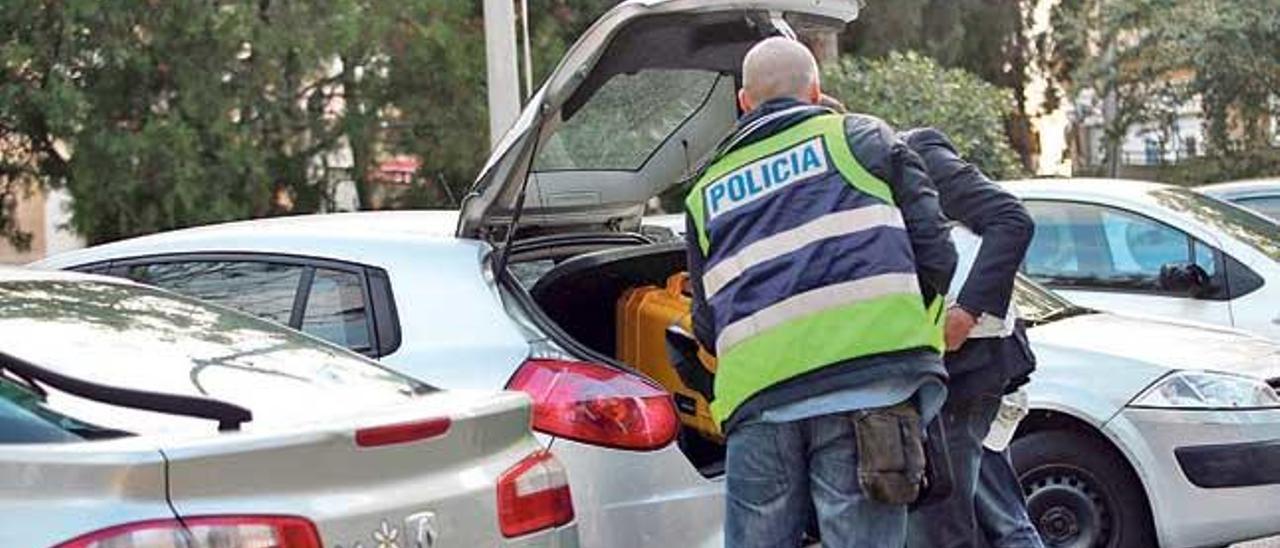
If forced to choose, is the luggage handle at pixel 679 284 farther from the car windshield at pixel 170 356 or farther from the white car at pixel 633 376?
the car windshield at pixel 170 356

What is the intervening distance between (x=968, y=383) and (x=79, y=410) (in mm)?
2692

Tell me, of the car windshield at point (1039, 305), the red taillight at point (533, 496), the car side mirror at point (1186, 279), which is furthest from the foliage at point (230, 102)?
the red taillight at point (533, 496)

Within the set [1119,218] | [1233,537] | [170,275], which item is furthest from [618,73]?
[1119,218]

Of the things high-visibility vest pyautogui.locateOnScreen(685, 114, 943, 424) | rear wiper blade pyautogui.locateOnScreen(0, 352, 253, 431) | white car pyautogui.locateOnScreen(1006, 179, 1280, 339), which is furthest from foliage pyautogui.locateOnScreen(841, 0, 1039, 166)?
rear wiper blade pyautogui.locateOnScreen(0, 352, 253, 431)

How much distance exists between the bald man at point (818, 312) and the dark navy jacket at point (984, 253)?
57 centimetres

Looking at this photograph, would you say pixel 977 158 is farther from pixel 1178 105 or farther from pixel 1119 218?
pixel 1119 218

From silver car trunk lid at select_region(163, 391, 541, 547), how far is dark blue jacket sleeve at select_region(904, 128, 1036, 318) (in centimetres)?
158

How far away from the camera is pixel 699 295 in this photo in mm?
4160

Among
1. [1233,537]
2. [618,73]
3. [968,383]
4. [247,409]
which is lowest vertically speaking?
[1233,537]

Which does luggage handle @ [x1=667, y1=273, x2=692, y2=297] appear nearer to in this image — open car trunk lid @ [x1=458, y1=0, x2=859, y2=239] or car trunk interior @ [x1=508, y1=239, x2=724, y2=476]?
car trunk interior @ [x1=508, y1=239, x2=724, y2=476]

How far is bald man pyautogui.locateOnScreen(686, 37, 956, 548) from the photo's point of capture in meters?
3.84

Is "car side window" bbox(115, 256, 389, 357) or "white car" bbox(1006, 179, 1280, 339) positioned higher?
"car side window" bbox(115, 256, 389, 357)

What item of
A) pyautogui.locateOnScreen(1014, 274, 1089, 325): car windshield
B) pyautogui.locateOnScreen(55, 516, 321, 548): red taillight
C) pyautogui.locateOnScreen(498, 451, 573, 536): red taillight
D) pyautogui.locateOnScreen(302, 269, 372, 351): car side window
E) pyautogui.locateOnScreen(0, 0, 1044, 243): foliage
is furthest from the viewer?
pyautogui.locateOnScreen(0, 0, 1044, 243): foliage

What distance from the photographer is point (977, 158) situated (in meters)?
16.3
